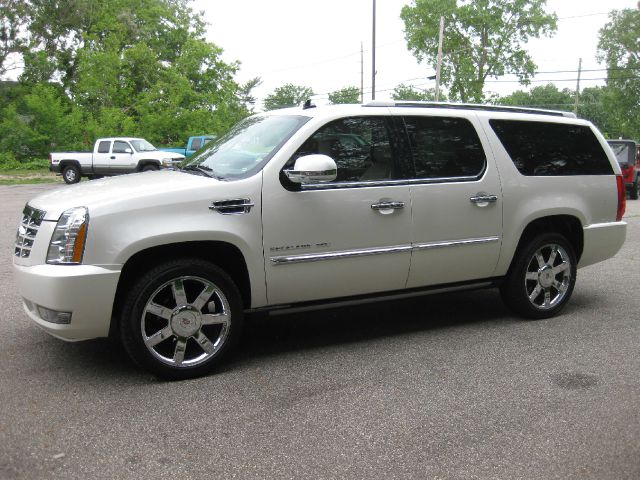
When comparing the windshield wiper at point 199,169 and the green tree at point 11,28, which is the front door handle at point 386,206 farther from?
the green tree at point 11,28

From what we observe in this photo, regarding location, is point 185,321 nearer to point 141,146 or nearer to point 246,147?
point 246,147

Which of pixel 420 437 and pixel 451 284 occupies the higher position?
pixel 451 284

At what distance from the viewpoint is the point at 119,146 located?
25.7 metres

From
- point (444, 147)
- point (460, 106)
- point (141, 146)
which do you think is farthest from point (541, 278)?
point (141, 146)

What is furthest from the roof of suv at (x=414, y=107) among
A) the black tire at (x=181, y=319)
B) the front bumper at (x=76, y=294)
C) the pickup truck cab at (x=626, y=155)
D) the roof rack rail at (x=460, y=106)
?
the pickup truck cab at (x=626, y=155)

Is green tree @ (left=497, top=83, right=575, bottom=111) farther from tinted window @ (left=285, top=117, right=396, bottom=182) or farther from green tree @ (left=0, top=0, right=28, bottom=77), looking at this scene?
tinted window @ (left=285, top=117, right=396, bottom=182)

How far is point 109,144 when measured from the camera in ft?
84.9

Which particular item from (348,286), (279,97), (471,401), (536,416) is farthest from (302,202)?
(279,97)

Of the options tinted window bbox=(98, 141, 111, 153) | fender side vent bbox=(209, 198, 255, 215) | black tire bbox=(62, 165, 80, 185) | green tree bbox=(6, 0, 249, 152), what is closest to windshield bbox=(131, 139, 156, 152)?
tinted window bbox=(98, 141, 111, 153)

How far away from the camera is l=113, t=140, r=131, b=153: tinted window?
25594 millimetres

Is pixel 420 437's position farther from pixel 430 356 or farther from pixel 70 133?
pixel 70 133

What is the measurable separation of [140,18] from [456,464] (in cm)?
4644

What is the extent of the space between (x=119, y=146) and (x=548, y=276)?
23169mm

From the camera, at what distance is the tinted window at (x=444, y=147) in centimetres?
478
